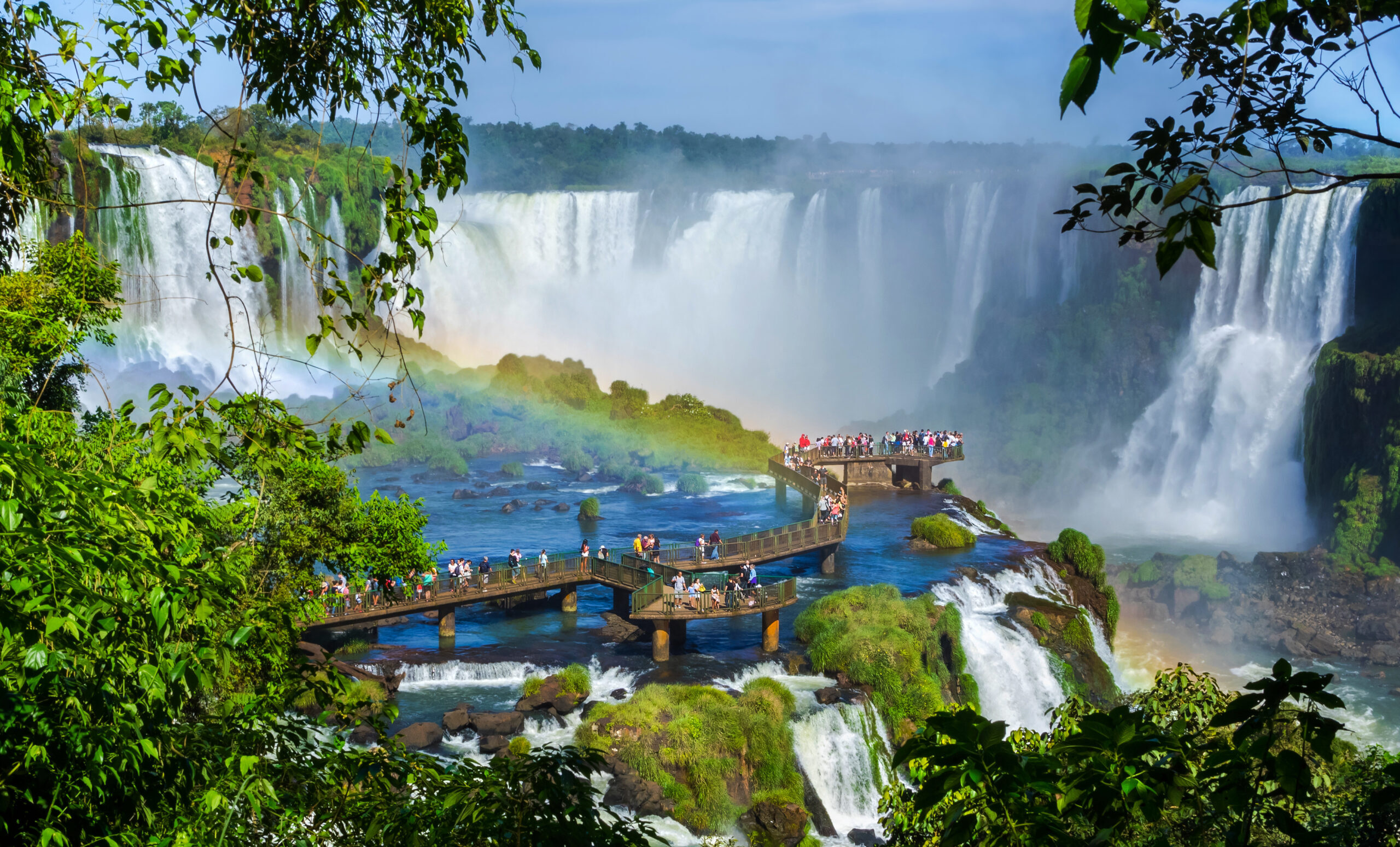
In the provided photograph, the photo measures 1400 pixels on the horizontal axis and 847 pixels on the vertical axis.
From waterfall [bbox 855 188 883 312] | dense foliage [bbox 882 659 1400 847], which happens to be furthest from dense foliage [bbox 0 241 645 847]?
waterfall [bbox 855 188 883 312]

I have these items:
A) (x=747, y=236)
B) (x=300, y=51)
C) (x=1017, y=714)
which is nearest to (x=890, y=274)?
(x=747, y=236)

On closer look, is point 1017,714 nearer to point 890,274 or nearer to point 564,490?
point 564,490

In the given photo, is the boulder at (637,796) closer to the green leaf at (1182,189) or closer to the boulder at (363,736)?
the boulder at (363,736)

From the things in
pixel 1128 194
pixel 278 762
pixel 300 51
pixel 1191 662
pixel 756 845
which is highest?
pixel 300 51

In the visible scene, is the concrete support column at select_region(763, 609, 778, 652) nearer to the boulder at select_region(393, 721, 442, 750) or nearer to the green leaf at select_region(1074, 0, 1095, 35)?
the boulder at select_region(393, 721, 442, 750)

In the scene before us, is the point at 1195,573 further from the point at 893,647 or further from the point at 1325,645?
the point at 893,647

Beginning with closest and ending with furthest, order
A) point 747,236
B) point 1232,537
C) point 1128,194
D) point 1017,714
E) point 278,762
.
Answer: point 1128,194, point 278,762, point 1017,714, point 1232,537, point 747,236

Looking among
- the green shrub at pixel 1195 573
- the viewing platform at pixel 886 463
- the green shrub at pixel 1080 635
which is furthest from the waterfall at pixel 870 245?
the green shrub at pixel 1080 635
